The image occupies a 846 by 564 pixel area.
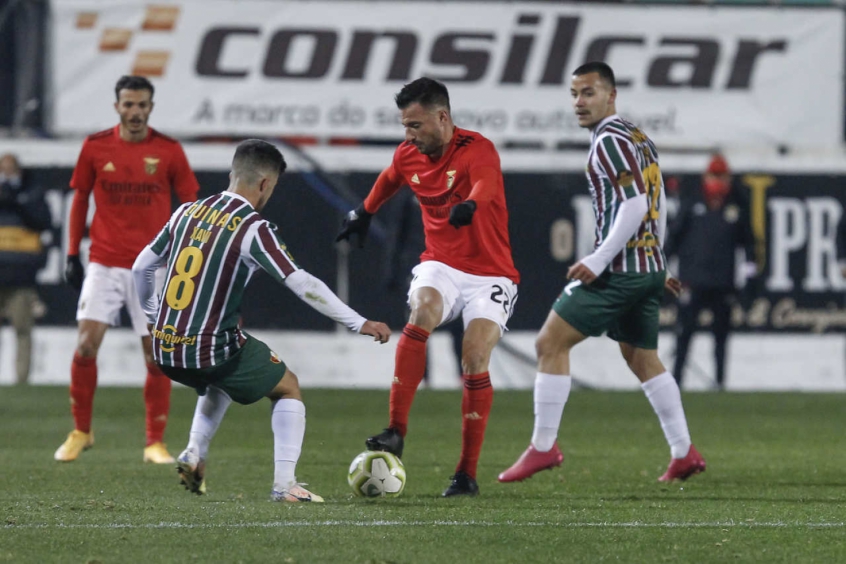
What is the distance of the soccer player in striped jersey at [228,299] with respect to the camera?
6.06 m

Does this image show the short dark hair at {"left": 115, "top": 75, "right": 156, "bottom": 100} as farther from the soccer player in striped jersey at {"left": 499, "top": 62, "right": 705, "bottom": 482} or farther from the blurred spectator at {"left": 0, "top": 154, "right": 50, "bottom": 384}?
the blurred spectator at {"left": 0, "top": 154, "right": 50, "bottom": 384}

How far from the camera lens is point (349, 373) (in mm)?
15164

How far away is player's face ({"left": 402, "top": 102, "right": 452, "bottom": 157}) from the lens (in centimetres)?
673

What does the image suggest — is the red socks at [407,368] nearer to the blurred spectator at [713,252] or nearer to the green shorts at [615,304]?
the green shorts at [615,304]

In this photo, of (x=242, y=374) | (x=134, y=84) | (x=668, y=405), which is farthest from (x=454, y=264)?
(x=134, y=84)

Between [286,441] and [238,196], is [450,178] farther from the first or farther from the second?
[286,441]

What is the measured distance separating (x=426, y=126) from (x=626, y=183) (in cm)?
99

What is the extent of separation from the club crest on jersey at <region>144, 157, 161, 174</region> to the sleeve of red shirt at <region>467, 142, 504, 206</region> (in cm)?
246

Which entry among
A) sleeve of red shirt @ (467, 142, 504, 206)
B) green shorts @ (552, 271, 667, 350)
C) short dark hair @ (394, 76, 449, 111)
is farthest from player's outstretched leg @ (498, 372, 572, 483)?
short dark hair @ (394, 76, 449, 111)

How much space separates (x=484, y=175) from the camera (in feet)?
22.2

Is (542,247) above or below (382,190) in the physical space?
above

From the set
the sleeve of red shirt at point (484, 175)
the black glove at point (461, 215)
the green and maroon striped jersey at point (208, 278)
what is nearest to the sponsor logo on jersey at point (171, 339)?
the green and maroon striped jersey at point (208, 278)

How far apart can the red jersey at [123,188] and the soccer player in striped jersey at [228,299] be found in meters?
2.25

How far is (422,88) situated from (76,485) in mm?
2413
